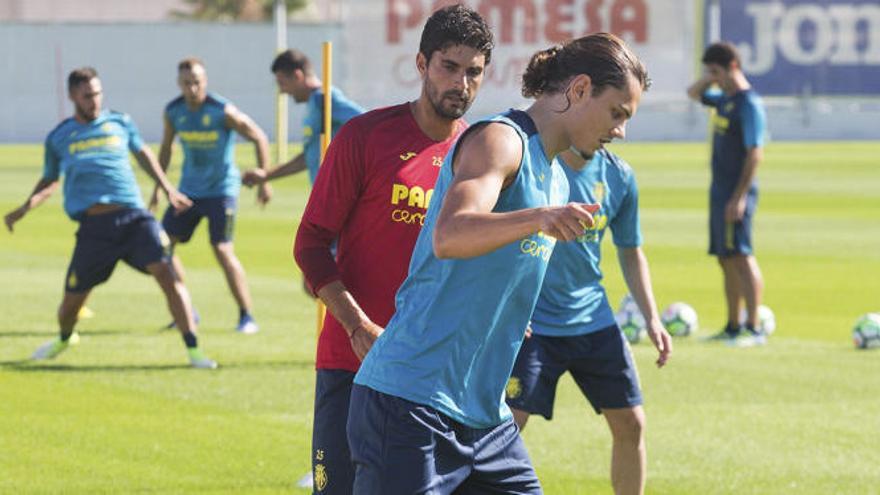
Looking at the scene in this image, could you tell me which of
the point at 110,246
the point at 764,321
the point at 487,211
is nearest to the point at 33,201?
the point at 110,246

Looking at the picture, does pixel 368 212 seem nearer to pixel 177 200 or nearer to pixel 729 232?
pixel 177 200

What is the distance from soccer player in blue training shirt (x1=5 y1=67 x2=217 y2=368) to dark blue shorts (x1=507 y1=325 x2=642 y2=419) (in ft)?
17.8

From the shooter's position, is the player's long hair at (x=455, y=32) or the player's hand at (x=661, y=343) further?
the player's hand at (x=661, y=343)

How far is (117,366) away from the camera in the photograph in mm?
13023

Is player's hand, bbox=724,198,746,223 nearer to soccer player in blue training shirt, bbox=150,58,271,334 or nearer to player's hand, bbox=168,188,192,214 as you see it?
soccer player in blue training shirt, bbox=150,58,271,334

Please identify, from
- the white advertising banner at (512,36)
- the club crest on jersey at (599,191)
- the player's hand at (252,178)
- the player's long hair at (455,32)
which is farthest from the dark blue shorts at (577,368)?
the white advertising banner at (512,36)

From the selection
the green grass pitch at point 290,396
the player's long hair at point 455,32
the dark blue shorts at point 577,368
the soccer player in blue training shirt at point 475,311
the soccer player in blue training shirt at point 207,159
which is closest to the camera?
the soccer player in blue training shirt at point 475,311

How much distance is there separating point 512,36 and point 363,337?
5207 centimetres

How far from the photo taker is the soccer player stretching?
5.99m

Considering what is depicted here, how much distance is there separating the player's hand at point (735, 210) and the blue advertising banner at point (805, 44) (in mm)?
42718

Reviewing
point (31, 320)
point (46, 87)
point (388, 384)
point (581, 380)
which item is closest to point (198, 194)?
point (31, 320)

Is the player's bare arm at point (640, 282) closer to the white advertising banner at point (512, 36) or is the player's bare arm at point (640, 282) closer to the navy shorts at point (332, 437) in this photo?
the navy shorts at point (332, 437)

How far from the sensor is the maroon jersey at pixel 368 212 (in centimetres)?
609

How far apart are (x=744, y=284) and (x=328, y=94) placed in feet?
20.9
